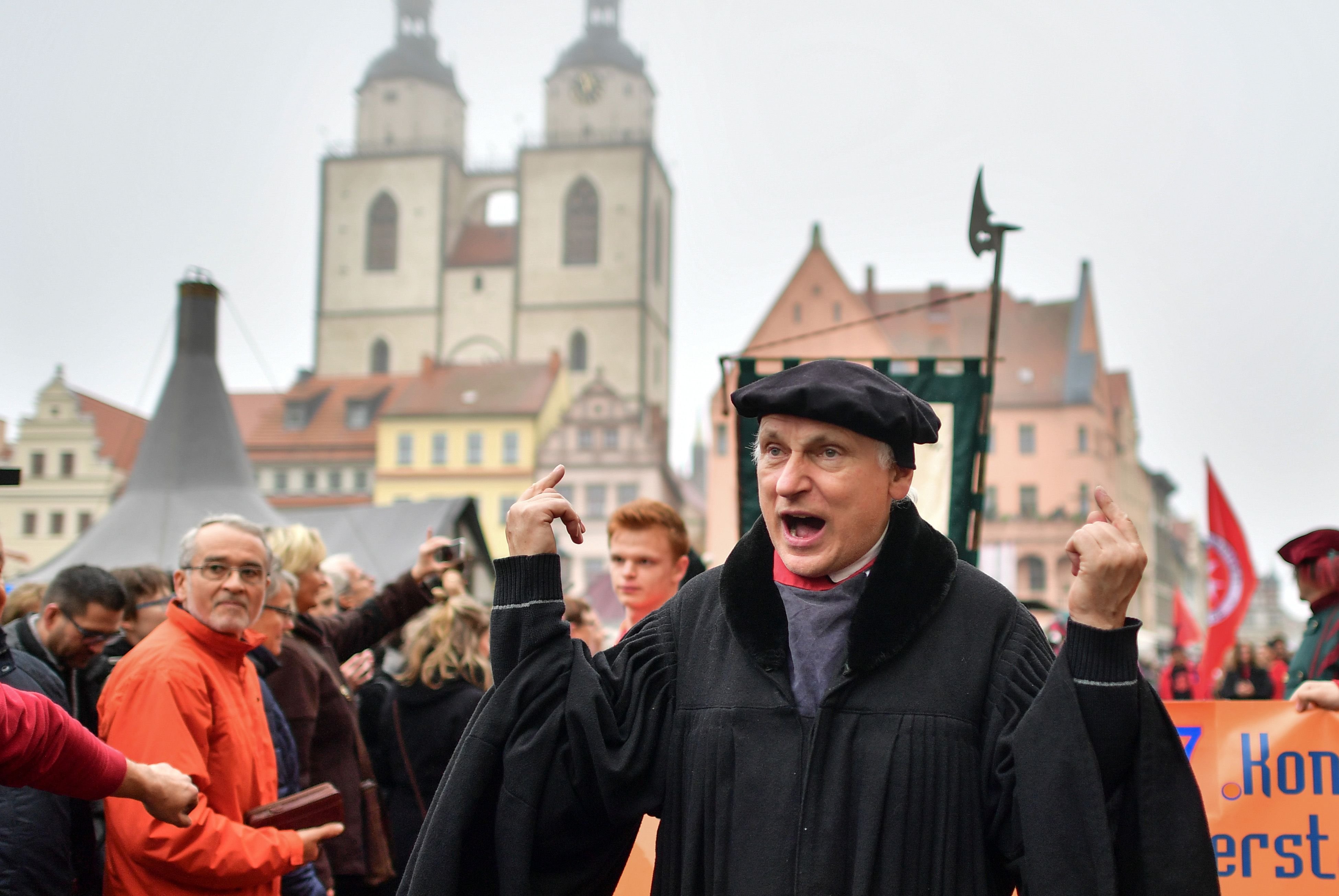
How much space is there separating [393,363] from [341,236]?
934 centimetres

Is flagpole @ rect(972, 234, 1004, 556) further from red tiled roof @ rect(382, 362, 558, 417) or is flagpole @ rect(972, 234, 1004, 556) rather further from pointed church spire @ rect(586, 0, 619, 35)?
pointed church spire @ rect(586, 0, 619, 35)

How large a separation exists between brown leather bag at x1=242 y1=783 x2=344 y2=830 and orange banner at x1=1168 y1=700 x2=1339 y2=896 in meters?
2.74

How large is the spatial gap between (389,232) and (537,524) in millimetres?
79957

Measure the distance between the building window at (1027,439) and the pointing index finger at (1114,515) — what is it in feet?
177

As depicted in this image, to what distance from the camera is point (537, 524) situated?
2.45m

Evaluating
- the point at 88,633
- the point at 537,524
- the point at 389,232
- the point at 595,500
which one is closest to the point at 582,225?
the point at 389,232

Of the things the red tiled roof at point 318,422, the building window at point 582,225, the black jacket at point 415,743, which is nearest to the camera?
the black jacket at point 415,743

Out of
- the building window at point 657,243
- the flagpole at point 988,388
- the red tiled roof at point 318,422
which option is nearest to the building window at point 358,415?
the red tiled roof at point 318,422

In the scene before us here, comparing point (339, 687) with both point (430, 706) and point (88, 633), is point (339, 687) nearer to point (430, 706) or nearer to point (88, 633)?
point (430, 706)

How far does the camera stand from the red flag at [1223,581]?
14.3 m

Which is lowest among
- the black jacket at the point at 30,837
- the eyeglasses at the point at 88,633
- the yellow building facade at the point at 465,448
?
the black jacket at the point at 30,837

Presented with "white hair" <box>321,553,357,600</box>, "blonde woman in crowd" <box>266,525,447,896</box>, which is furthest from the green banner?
"white hair" <box>321,553,357,600</box>

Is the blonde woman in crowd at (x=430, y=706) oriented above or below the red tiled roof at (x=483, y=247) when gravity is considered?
below

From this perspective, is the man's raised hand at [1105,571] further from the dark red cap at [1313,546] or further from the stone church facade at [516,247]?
the stone church facade at [516,247]
